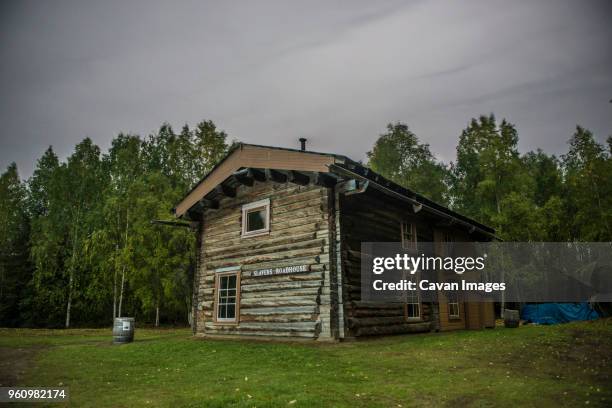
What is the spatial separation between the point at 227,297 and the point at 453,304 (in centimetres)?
908

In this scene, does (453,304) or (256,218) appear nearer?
(256,218)

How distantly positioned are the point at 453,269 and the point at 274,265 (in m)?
8.21

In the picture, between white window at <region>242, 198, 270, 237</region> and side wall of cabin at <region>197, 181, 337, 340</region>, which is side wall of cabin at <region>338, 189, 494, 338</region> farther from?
white window at <region>242, 198, 270, 237</region>

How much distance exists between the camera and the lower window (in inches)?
587

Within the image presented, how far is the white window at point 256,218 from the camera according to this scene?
14.7 m

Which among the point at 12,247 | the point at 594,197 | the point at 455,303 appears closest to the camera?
the point at 455,303

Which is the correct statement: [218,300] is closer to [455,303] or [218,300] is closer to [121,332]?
[121,332]

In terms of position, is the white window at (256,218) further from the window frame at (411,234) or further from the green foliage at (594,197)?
the green foliage at (594,197)

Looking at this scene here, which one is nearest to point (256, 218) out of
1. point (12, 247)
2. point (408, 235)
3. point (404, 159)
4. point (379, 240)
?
point (379, 240)

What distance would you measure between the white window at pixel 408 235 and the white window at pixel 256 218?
4.90 meters

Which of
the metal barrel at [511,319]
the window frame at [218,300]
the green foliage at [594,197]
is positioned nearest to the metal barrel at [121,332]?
the window frame at [218,300]

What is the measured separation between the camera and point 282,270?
43.9 feet

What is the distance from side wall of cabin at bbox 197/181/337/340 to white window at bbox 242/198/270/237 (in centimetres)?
20

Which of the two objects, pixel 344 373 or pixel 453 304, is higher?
pixel 453 304
